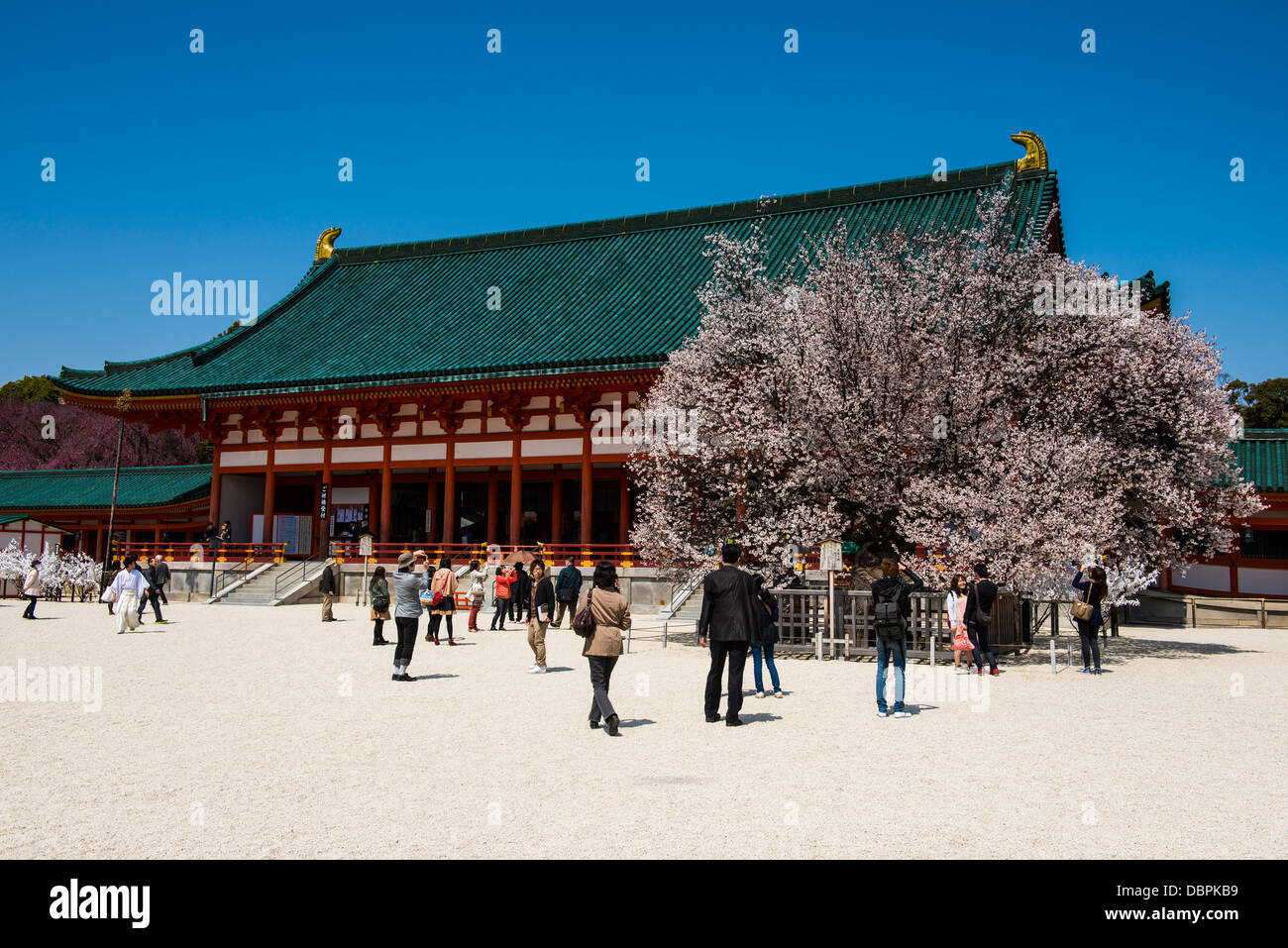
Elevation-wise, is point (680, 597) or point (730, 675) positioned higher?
point (680, 597)

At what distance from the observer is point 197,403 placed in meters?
31.3

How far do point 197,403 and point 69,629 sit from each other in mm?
12715

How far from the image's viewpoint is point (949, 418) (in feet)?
53.2

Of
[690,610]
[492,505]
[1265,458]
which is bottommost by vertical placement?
[690,610]

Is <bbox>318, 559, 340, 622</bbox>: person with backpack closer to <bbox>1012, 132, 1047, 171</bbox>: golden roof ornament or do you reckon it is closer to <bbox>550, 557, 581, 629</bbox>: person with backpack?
<bbox>550, 557, 581, 629</bbox>: person with backpack

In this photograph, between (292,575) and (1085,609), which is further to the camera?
(292,575)

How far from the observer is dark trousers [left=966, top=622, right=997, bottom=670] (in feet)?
44.2

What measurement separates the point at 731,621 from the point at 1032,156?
974 inches

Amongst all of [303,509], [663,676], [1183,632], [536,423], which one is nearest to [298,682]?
[663,676]

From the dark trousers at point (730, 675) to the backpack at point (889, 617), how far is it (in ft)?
5.66

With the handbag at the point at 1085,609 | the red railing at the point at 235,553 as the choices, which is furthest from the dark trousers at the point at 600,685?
the red railing at the point at 235,553

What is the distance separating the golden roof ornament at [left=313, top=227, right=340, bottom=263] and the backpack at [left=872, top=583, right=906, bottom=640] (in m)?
35.1

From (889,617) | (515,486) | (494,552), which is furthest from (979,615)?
(515,486)

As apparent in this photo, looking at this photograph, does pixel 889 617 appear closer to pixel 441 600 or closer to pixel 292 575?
pixel 441 600
